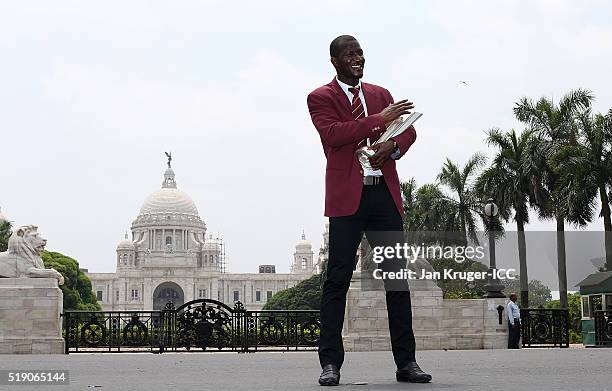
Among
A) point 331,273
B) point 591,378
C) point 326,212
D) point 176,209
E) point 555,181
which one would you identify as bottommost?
point 591,378

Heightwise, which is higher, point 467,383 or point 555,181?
point 555,181

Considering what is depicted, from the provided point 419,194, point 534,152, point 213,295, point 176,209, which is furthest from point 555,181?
point 176,209

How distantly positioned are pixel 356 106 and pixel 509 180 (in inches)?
1330

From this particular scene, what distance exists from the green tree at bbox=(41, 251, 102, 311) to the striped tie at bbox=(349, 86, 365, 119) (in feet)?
230

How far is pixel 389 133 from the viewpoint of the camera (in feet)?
18.5

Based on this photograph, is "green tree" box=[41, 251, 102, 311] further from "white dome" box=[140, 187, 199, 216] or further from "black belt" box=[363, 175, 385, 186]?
"black belt" box=[363, 175, 385, 186]

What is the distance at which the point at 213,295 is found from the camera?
13350cm

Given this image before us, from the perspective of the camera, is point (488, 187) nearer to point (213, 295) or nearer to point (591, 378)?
point (591, 378)

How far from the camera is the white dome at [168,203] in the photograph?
148 m

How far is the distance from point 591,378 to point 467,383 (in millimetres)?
881

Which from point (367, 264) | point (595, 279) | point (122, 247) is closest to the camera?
point (367, 264)

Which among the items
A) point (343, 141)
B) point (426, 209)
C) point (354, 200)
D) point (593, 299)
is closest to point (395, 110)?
point (343, 141)

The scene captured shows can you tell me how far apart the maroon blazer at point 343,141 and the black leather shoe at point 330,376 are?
92cm

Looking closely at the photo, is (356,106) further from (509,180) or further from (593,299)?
(509,180)
